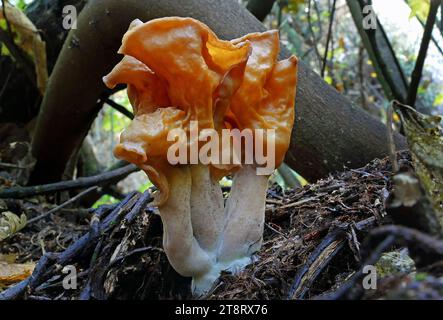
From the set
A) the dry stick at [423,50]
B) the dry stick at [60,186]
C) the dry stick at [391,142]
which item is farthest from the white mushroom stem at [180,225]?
the dry stick at [60,186]

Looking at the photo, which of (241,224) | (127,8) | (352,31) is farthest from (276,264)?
(352,31)

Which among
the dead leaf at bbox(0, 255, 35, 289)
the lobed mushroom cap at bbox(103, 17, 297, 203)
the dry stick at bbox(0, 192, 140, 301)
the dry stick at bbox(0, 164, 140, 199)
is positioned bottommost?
the dead leaf at bbox(0, 255, 35, 289)

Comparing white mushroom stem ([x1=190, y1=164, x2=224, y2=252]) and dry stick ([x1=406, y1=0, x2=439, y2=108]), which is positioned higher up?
dry stick ([x1=406, y1=0, x2=439, y2=108])

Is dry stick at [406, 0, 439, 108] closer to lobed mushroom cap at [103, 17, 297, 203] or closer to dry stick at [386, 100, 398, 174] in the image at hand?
lobed mushroom cap at [103, 17, 297, 203]

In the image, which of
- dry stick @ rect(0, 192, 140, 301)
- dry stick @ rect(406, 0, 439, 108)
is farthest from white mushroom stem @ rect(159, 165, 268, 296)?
dry stick @ rect(406, 0, 439, 108)

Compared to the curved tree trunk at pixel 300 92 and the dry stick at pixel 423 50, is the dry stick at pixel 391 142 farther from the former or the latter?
the dry stick at pixel 423 50
